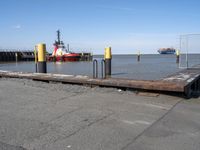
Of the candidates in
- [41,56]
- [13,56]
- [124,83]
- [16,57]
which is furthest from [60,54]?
[124,83]

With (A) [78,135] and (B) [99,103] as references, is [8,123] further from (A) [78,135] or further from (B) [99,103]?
(B) [99,103]

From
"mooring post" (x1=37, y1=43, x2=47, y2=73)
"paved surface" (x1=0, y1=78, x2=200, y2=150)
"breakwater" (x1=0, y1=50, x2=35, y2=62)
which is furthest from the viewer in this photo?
"breakwater" (x1=0, y1=50, x2=35, y2=62)

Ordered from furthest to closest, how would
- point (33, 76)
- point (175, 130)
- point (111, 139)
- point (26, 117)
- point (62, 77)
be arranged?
point (33, 76) → point (62, 77) → point (26, 117) → point (175, 130) → point (111, 139)

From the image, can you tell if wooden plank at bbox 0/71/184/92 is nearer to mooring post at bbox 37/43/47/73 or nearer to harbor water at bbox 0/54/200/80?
Answer: mooring post at bbox 37/43/47/73

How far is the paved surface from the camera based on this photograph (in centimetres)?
394

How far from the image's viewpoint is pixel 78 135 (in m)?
4.27

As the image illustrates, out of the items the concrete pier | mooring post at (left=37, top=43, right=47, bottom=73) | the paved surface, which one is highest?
mooring post at (left=37, top=43, right=47, bottom=73)

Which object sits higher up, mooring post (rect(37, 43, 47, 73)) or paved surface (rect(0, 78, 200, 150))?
mooring post (rect(37, 43, 47, 73))

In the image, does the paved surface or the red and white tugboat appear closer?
the paved surface

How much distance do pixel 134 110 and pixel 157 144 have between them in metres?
2.02

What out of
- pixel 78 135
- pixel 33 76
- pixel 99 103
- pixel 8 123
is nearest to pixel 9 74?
pixel 33 76

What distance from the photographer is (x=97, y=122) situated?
16.3 ft

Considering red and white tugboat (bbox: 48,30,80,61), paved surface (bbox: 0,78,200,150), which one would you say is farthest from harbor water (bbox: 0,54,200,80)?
red and white tugboat (bbox: 48,30,80,61)

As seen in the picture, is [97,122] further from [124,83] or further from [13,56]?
[13,56]
